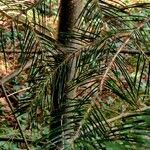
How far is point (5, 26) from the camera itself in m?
1.37

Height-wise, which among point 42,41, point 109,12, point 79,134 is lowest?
point 79,134

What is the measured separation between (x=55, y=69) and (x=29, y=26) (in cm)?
20

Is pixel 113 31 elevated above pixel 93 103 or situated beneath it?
elevated above

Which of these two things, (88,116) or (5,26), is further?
(5,26)

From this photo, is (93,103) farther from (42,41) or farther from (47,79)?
(42,41)

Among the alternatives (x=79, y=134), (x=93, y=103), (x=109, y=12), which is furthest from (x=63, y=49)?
(x=79, y=134)

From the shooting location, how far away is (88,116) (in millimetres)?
905

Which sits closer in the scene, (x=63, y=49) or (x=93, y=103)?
(x=93, y=103)

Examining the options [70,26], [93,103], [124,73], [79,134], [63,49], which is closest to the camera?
[79,134]

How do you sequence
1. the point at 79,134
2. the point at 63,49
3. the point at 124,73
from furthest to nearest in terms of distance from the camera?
the point at 63,49, the point at 124,73, the point at 79,134

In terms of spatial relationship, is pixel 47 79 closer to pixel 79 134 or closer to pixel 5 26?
pixel 5 26

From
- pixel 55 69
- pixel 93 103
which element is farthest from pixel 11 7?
pixel 93 103

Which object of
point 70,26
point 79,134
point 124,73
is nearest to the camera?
point 79,134

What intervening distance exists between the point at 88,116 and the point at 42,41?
1.59 ft
